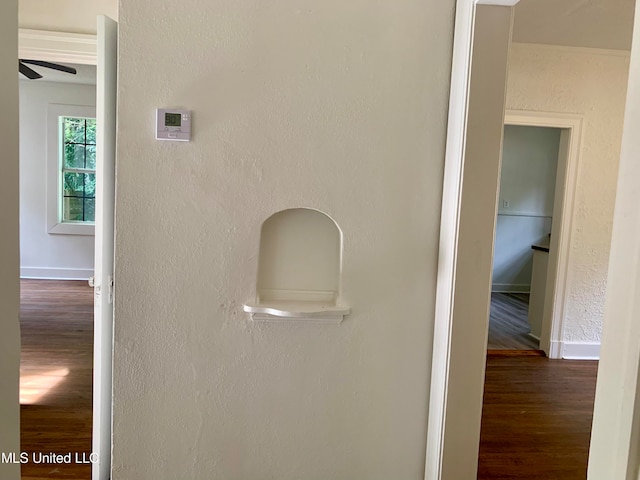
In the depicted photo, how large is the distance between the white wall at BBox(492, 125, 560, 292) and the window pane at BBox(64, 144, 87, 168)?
6.15m

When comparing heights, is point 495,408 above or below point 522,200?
below

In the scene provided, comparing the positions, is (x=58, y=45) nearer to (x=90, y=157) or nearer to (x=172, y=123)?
(x=172, y=123)

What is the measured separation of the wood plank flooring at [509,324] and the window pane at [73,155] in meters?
5.87

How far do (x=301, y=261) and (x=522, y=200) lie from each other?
225 inches

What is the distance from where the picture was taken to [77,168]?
20.2ft

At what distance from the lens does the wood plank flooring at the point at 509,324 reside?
4.17 meters

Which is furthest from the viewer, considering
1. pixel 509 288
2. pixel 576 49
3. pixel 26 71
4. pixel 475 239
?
pixel 509 288

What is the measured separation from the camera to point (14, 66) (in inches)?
29.4

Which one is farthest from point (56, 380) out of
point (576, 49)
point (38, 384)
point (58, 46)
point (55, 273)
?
point (576, 49)

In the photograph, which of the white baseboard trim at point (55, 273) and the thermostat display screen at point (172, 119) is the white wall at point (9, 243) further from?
the white baseboard trim at point (55, 273)

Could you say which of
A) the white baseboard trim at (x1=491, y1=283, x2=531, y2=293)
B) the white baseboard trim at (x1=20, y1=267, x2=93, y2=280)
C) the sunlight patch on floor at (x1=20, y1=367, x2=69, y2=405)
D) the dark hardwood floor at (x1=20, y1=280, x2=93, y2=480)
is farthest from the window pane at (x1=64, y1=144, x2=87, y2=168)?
the white baseboard trim at (x1=491, y1=283, x2=531, y2=293)

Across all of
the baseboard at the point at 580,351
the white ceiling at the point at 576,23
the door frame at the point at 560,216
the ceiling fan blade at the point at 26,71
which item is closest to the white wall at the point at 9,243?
the white ceiling at the point at 576,23

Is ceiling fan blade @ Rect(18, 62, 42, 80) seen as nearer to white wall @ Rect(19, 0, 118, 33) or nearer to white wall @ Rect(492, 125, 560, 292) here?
white wall @ Rect(19, 0, 118, 33)

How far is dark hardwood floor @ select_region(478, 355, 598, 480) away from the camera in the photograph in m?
2.31
